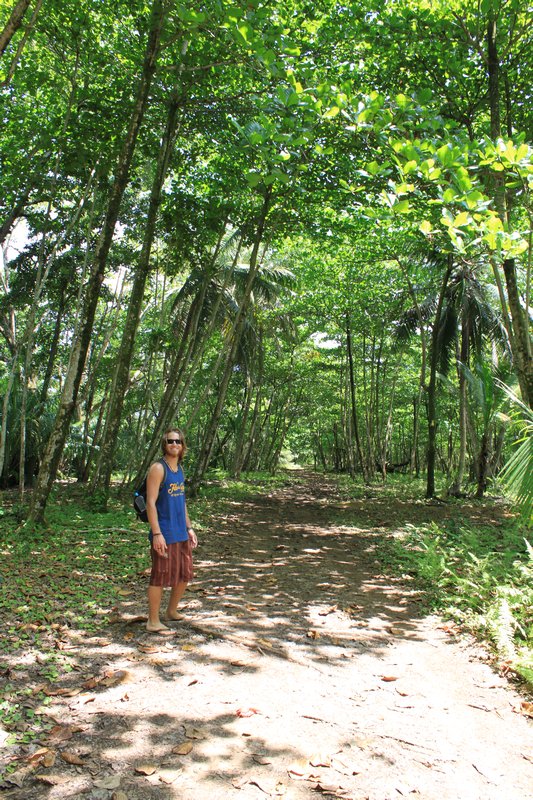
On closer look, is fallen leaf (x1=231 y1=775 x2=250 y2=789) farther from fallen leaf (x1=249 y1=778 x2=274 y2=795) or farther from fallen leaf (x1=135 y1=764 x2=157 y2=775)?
fallen leaf (x1=135 y1=764 x2=157 y2=775)

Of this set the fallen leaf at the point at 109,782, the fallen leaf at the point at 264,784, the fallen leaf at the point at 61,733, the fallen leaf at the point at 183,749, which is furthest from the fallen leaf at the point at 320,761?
the fallen leaf at the point at 61,733

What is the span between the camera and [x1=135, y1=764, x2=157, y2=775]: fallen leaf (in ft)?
8.08

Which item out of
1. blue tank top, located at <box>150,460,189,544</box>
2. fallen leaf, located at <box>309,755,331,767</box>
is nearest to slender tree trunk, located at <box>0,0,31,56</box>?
blue tank top, located at <box>150,460,189,544</box>

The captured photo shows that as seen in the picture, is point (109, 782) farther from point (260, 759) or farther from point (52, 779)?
point (260, 759)

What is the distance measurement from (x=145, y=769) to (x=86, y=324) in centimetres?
673

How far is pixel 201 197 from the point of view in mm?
12078

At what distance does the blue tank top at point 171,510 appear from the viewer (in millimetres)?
4348

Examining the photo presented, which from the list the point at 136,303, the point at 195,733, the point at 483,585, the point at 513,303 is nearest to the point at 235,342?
the point at 136,303

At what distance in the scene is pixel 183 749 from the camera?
8.71ft

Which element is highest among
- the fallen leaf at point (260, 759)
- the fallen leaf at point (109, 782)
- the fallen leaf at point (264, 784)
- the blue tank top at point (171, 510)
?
the blue tank top at point (171, 510)

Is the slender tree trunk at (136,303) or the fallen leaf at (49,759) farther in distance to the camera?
the slender tree trunk at (136,303)

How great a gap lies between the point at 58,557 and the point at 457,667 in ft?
15.6

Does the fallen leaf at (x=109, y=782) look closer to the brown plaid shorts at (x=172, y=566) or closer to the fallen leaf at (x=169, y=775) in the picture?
the fallen leaf at (x=169, y=775)

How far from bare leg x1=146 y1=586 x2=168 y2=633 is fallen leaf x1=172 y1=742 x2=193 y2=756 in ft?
A: 5.24
